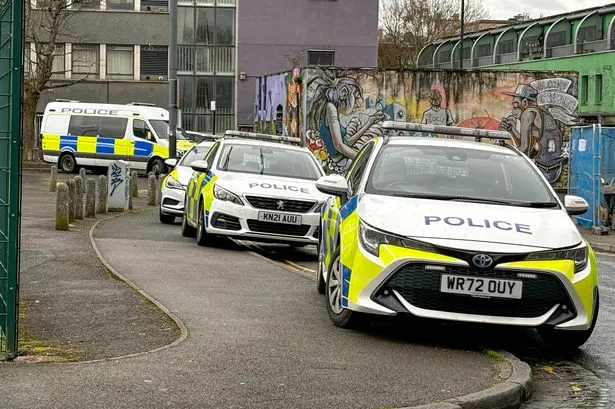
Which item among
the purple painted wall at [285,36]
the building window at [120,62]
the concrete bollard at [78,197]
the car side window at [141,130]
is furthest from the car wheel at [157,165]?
the concrete bollard at [78,197]

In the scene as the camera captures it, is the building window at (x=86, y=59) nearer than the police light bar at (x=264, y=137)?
No

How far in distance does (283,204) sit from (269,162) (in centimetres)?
157

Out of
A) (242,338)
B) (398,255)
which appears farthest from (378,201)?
(242,338)

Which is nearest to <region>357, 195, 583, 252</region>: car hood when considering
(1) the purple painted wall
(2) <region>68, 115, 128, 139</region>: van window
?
(2) <region>68, 115, 128, 139</region>: van window

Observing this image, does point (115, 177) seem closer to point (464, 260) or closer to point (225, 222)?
point (225, 222)

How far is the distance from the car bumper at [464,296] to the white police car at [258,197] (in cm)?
723

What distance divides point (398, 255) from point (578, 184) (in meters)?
19.1

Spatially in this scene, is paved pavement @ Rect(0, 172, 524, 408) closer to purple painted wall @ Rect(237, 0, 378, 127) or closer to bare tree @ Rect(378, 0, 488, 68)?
purple painted wall @ Rect(237, 0, 378, 127)

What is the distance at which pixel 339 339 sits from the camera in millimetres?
8820

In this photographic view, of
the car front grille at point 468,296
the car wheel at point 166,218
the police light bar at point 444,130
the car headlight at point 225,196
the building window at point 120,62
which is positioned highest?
the building window at point 120,62

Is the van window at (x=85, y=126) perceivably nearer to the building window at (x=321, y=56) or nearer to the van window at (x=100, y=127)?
the van window at (x=100, y=127)

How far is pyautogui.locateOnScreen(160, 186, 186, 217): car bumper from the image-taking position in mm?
Result: 21656

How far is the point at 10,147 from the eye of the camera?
7273mm

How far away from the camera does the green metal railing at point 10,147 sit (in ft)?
23.8
